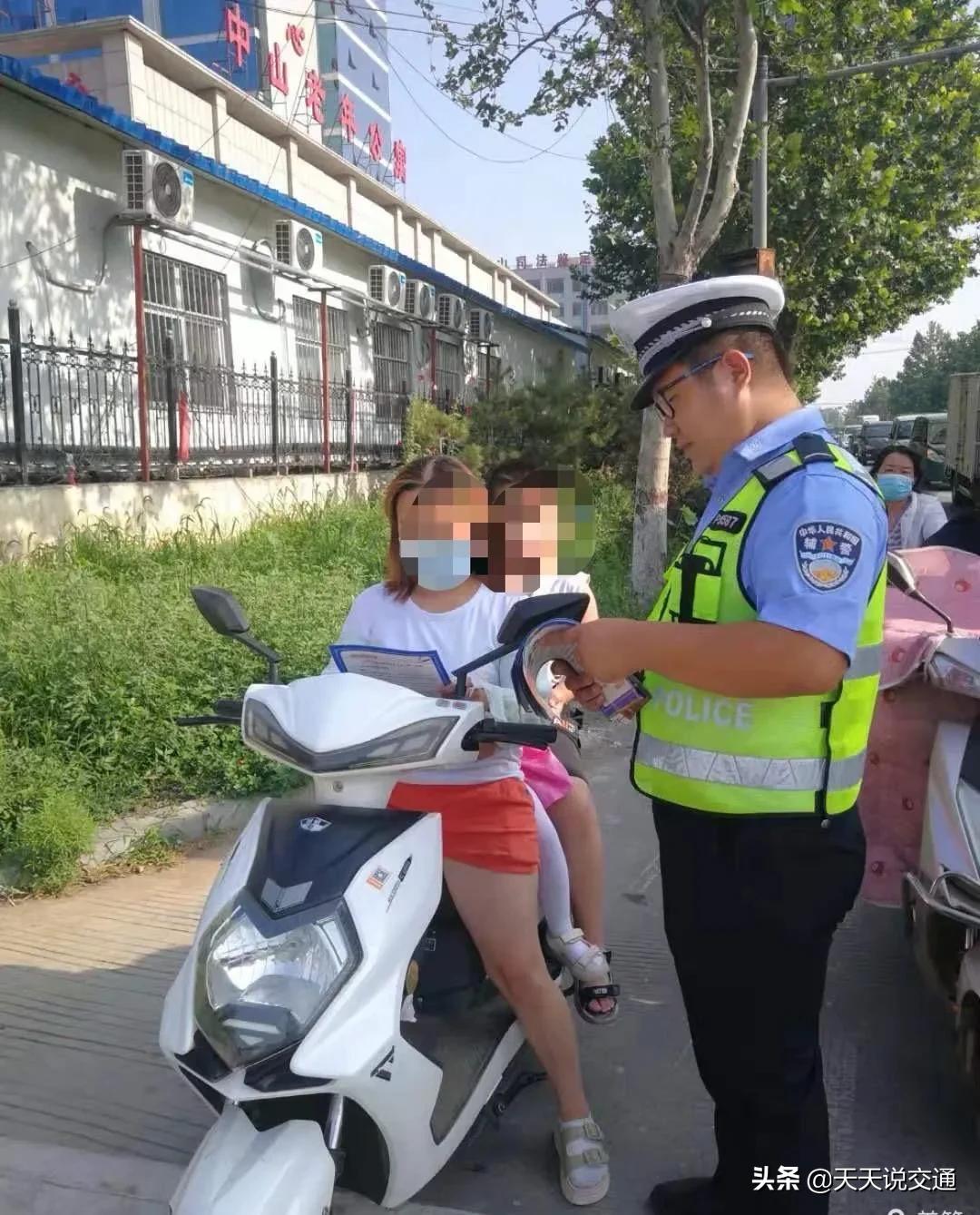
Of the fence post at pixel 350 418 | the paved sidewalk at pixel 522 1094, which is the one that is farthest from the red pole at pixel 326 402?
the paved sidewalk at pixel 522 1094

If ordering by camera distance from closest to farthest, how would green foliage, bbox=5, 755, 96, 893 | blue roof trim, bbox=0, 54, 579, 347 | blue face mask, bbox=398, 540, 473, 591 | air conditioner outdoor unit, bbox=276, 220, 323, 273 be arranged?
1. blue face mask, bbox=398, 540, 473, 591
2. green foliage, bbox=5, 755, 96, 893
3. blue roof trim, bbox=0, 54, 579, 347
4. air conditioner outdoor unit, bbox=276, 220, 323, 273

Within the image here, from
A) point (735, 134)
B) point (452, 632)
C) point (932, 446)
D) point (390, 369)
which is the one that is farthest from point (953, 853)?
point (932, 446)

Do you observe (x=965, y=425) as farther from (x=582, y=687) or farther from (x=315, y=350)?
(x=582, y=687)

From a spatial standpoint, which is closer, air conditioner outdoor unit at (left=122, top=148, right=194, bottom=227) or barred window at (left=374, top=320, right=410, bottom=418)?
air conditioner outdoor unit at (left=122, top=148, right=194, bottom=227)

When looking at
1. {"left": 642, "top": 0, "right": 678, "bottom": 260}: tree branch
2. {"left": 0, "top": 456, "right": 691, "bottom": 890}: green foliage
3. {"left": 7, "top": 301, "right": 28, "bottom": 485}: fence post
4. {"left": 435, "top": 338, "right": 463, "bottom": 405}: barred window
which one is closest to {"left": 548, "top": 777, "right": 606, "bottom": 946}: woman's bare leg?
{"left": 0, "top": 456, "right": 691, "bottom": 890}: green foliage

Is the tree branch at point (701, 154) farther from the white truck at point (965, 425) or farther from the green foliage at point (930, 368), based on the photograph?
the green foliage at point (930, 368)

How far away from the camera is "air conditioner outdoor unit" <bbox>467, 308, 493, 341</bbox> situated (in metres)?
18.9

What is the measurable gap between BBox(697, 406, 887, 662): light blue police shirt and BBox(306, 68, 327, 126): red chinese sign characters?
59.4 feet

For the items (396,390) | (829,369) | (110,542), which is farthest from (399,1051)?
(829,369)

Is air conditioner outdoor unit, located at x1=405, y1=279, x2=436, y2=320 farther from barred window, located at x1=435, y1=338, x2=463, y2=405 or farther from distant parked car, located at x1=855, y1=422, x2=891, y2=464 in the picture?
distant parked car, located at x1=855, y1=422, x2=891, y2=464

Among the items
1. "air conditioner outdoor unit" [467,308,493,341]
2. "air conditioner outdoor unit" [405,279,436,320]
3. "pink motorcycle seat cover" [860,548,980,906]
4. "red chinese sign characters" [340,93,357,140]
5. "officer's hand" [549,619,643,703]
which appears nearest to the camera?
"officer's hand" [549,619,643,703]

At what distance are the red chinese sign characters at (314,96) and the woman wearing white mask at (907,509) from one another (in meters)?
15.3

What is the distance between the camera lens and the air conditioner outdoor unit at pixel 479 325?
62.1ft

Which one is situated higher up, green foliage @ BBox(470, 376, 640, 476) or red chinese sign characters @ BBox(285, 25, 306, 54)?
red chinese sign characters @ BBox(285, 25, 306, 54)
